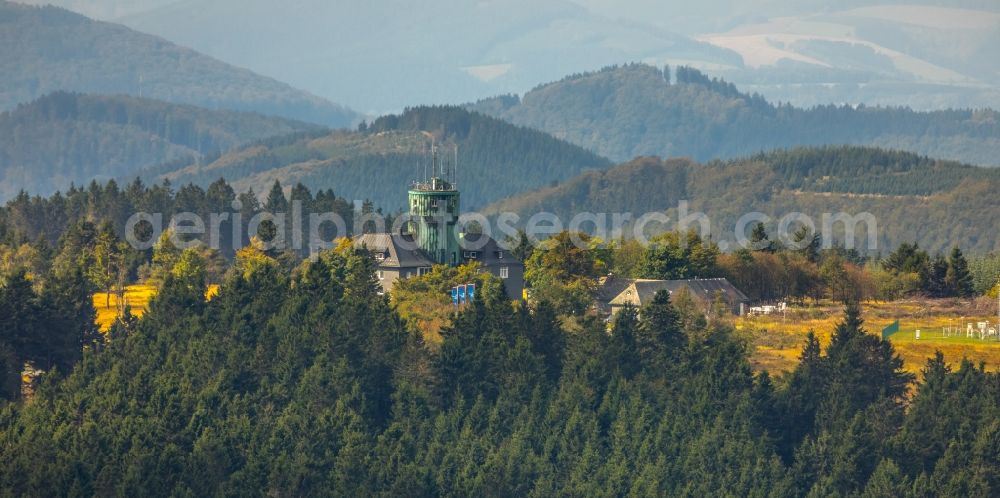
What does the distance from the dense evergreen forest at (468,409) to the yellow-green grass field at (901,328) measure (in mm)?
4115

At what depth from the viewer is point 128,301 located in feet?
427

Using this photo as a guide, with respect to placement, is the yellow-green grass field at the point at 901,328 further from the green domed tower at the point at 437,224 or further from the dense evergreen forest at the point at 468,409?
the green domed tower at the point at 437,224

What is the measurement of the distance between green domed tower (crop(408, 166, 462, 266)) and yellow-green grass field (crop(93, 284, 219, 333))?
14423 millimetres

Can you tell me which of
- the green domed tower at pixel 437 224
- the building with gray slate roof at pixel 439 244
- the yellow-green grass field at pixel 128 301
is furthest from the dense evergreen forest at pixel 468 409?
the green domed tower at pixel 437 224

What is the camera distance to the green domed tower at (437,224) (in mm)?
126875

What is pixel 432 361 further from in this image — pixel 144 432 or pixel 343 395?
pixel 144 432

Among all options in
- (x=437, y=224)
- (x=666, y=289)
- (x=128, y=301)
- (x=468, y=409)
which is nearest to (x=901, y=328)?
(x=666, y=289)

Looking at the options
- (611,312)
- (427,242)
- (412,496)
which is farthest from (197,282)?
(412,496)

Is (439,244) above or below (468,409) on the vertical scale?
above

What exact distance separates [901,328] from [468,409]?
34460 mm

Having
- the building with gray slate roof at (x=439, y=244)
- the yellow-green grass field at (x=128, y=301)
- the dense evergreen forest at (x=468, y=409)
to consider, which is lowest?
the dense evergreen forest at (x=468, y=409)

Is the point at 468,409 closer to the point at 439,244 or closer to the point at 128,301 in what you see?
the point at 439,244

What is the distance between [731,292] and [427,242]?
68.0ft

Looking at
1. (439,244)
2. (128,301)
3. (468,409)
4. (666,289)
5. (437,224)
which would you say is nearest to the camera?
(468,409)
